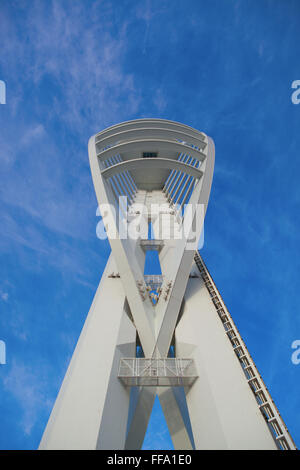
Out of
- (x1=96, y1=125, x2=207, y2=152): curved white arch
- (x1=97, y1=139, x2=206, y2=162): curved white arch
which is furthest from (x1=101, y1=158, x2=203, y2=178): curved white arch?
(x1=96, y1=125, x2=207, y2=152): curved white arch

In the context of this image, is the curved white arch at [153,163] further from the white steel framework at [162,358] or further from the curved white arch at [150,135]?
the curved white arch at [150,135]

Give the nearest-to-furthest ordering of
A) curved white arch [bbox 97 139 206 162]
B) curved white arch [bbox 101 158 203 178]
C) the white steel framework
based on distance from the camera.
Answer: the white steel framework
curved white arch [bbox 101 158 203 178]
curved white arch [bbox 97 139 206 162]

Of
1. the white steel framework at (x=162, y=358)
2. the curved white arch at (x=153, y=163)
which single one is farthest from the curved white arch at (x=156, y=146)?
the curved white arch at (x=153, y=163)

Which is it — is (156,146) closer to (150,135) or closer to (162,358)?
(150,135)

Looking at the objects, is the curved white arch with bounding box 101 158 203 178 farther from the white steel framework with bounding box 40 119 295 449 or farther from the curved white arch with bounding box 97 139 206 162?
the curved white arch with bounding box 97 139 206 162

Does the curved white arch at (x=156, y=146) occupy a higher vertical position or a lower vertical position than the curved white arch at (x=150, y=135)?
lower

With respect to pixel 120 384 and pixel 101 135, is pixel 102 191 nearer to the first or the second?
pixel 101 135

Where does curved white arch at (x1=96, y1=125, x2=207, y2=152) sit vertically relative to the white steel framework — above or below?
above
